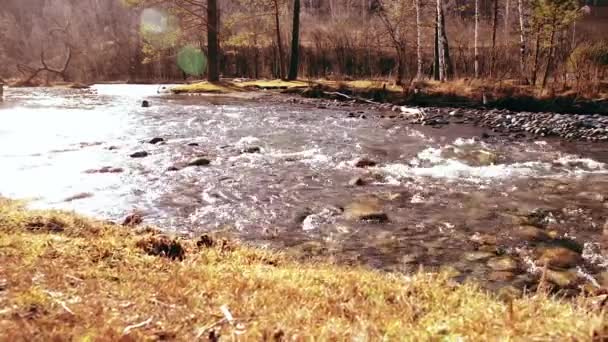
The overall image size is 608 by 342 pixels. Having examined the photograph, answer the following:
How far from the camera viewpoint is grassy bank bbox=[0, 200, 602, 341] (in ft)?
9.51

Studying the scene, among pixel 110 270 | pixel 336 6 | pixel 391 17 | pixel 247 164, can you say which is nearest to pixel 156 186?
pixel 247 164

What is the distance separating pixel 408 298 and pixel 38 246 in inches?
135

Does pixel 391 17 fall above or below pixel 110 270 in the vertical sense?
above

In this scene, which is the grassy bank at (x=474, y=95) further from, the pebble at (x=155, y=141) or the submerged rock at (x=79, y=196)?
the submerged rock at (x=79, y=196)

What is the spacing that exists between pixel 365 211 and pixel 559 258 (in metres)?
2.88

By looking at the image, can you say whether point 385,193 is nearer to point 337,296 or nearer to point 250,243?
point 250,243

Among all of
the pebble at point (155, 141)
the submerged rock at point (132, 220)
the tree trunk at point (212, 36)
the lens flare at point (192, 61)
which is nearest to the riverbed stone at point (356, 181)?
the submerged rock at point (132, 220)

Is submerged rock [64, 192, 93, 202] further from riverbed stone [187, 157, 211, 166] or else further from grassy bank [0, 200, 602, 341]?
grassy bank [0, 200, 602, 341]

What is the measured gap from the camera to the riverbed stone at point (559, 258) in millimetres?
5984

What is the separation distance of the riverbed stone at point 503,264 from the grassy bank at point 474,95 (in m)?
15.2

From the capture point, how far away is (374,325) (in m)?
3.09

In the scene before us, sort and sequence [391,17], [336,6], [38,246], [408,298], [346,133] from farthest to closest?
[336,6] < [391,17] < [346,133] < [38,246] < [408,298]

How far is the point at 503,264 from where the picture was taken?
5.97 metres

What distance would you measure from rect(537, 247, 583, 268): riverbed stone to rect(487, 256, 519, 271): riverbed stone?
0.32m
